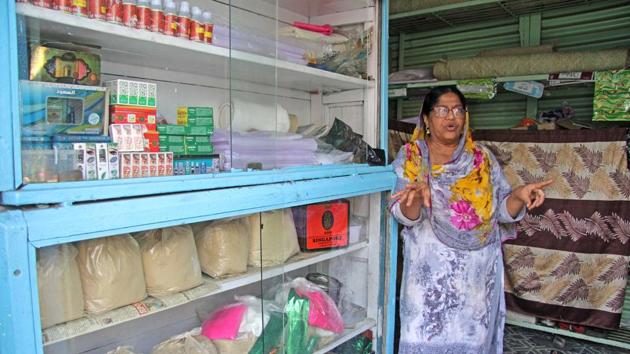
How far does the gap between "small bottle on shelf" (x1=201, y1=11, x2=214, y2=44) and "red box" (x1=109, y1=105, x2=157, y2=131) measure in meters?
0.28

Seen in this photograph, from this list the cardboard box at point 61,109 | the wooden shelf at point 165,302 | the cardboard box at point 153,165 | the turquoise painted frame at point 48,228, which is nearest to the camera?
the turquoise painted frame at point 48,228

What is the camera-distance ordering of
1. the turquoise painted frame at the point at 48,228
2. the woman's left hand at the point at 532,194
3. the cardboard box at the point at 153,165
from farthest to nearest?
the woman's left hand at the point at 532,194
the cardboard box at the point at 153,165
the turquoise painted frame at the point at 48,228

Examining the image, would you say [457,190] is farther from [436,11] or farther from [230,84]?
[436,11]

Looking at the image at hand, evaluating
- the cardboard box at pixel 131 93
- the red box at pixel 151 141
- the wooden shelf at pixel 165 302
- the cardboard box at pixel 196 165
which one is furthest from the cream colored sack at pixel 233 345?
the cardboard box at pixel 131 93

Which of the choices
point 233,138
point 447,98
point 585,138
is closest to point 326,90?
point 447,98

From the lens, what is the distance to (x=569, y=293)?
2812 millimetres

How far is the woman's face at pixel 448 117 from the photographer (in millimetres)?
1877

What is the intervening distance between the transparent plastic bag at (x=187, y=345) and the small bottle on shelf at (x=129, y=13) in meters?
0.96

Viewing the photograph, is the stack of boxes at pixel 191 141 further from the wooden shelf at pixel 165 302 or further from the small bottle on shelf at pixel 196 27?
the wooden shelf at pixel 165 302

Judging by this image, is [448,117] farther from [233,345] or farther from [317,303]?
[233,345]

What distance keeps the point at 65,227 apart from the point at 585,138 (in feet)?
9.66

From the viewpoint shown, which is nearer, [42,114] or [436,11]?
[42,114]

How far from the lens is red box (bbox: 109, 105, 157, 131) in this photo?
3.44 feet

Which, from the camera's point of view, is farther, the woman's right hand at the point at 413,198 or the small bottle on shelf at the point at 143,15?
the woman's right hand at the point at 413,198
